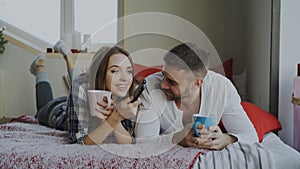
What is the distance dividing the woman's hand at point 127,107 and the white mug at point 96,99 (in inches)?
1.4

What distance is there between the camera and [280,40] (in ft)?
4.33

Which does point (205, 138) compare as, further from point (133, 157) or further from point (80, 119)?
point (80, 119)

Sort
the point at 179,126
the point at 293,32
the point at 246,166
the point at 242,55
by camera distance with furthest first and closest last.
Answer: the point at 242,55 < the point at 293,32 < the point at 179,126 < the point at 246,166

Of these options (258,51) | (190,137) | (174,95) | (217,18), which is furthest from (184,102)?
(217,18)

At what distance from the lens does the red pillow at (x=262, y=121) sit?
1225 millimetres

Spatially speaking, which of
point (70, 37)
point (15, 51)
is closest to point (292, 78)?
point (70, 37)

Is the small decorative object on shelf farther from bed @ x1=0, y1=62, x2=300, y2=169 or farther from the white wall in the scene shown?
bed @ x1=0, y1=62, x2=300, y2=169

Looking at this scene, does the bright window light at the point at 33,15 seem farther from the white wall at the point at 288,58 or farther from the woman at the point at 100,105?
the white wall at the point at 288,58

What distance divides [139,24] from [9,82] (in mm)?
907

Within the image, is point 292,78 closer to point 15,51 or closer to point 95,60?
point 95,60

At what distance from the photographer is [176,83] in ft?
3.53

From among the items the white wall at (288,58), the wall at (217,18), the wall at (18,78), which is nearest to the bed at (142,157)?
the white wall at (288,58)

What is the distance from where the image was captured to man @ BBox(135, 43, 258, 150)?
3.42 feet

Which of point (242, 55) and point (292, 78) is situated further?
point (242, 55)
